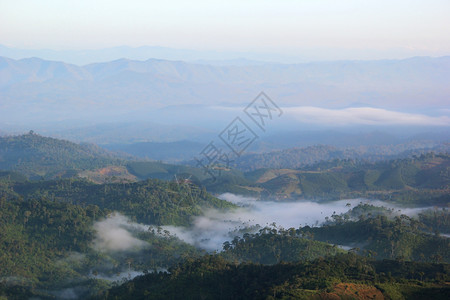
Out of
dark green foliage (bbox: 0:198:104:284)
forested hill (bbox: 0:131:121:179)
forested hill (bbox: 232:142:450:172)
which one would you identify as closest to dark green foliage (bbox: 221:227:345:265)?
dark green foliage (bbox: 0:198:104:284)

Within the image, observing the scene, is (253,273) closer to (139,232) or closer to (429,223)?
(139,232)

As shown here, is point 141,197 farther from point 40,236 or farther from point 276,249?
point 276,249

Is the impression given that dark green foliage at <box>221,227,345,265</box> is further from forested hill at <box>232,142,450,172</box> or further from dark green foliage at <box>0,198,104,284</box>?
forested hill at <box>232,142,450,172</box>

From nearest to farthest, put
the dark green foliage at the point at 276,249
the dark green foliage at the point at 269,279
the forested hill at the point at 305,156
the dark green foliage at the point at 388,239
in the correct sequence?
the dark green foliage at the point at 269,279
the dark green foliage at the point at 276,249
the dark green foliage at the point at 388,239
the forested hill at the point at 305,156

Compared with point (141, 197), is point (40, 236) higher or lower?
lower

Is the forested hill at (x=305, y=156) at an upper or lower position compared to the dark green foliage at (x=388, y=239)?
lower

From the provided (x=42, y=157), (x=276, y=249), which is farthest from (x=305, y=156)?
(x=276, y=249)

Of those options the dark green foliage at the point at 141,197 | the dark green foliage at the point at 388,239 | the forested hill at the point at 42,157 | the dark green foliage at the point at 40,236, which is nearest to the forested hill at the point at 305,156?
the forested hill at the point at 42,157

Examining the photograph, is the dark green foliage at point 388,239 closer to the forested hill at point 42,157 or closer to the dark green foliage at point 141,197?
the dark green foliage at point 141,197
